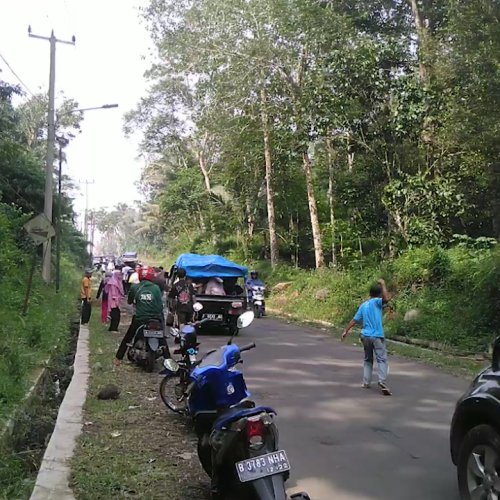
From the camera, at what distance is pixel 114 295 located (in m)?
14.9

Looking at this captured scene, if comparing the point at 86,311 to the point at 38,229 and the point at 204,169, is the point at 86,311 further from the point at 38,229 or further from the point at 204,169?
the point at 204,169

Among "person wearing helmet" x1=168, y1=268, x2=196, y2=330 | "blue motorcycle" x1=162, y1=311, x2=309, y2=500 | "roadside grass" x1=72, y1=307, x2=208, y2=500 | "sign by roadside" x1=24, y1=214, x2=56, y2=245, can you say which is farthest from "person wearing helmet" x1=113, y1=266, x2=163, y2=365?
"sign by roadside" x1=24, y1=214, x2=56, y2=245

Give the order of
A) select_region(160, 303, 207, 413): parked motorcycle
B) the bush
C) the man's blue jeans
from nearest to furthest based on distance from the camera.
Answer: select_region(160, 303, 207, 413): parked motorcycle < the bush < the man's blue jeans

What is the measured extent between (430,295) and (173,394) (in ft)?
35.1

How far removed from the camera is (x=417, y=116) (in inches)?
750

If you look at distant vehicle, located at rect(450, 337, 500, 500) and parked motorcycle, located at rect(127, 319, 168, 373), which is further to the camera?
parked motorcycle, located at rect(127, 319, 168, 373)

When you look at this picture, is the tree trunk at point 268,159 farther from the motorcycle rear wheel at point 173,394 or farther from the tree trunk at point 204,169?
the motorcycle rear wheel at point 173,394

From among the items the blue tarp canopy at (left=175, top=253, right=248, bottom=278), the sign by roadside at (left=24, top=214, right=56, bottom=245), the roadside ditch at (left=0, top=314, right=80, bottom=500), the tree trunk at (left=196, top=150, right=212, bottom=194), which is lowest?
the roadside ditch at (left=0, top=314, right=80, bottom=500)

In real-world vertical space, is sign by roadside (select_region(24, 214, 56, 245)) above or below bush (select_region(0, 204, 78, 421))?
above

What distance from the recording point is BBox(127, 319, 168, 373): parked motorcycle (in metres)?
9.83

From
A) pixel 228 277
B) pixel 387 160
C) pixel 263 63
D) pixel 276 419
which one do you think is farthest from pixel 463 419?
pixel 263 63

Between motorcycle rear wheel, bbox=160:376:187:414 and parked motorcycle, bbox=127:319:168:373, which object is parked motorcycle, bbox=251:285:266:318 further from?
motorcycle rear wheel, bbox=160:376:187:414

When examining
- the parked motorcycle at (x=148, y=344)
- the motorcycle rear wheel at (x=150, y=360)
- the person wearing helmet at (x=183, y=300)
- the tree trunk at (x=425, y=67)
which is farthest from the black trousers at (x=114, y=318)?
the tree trunk at (x=425, y=67)

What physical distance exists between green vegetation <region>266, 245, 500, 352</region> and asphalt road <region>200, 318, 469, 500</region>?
Answer: 2.71 meters
